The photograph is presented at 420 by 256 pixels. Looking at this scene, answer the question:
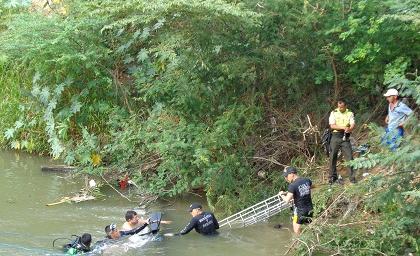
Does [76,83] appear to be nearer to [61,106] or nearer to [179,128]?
[61,106]

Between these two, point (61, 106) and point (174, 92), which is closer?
point (174, 92)

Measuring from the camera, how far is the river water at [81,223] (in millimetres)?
11883

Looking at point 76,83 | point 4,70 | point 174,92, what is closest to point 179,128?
point 174,92

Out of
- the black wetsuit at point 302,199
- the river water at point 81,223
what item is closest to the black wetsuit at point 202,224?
the river water at point 81,223

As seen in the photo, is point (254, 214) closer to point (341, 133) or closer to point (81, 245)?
point (341, 133)

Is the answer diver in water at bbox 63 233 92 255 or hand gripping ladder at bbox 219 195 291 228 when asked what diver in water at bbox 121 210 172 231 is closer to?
diver in water at bbox 63 233 92 255

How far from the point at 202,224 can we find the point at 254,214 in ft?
3.69

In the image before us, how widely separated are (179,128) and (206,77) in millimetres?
1277

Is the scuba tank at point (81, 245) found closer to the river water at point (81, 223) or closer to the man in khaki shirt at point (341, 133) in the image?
the river water at point (81, 223)

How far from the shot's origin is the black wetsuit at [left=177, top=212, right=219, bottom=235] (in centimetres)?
1223

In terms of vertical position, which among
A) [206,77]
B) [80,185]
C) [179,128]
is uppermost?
[206,77]

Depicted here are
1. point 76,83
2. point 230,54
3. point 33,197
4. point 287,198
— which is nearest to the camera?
point 287,198

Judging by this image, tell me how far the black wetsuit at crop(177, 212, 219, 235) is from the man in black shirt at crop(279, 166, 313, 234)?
58.7 inches

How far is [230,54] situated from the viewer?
13953 mm
